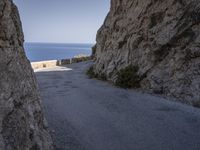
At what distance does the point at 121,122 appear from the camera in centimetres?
714

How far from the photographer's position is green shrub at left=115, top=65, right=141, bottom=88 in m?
12.6

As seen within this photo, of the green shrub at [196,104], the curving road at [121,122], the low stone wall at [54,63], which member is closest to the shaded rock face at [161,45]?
the green shrub at [196,104]

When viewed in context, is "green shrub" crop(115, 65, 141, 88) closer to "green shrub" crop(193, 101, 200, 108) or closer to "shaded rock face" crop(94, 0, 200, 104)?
"shaded rock face" crop(94, 0, 200, 104)

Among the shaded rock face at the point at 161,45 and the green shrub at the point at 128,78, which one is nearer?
the shaded rock face at the point at 161,45

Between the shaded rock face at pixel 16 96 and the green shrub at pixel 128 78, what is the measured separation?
27.4 feet

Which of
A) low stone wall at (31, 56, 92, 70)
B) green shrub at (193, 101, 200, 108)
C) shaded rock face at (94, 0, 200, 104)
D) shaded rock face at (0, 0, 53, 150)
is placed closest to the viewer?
shaded rock face at (0, 0, 53, 150)

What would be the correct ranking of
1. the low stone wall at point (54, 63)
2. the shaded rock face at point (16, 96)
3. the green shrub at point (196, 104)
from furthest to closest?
the low stone wall at point (54, 63)
the green shrub at point (196, 104)
the shaded rock face at point (16, 96)

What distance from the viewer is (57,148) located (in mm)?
5336

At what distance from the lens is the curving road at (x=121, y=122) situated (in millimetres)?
5548

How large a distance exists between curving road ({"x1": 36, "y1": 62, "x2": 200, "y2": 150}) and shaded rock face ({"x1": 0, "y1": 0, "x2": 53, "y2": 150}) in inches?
52.7

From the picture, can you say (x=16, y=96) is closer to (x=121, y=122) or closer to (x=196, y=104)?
(x=121, y=122)

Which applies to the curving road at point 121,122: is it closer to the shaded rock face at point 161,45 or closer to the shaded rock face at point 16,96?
the shaded rock face at point 161,45

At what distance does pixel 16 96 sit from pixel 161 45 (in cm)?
945

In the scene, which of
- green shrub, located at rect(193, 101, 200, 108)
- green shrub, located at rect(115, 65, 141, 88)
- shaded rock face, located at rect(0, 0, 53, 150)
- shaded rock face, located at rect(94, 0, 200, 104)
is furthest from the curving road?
green shrub, located at rect(115, 65, 141, 88)
